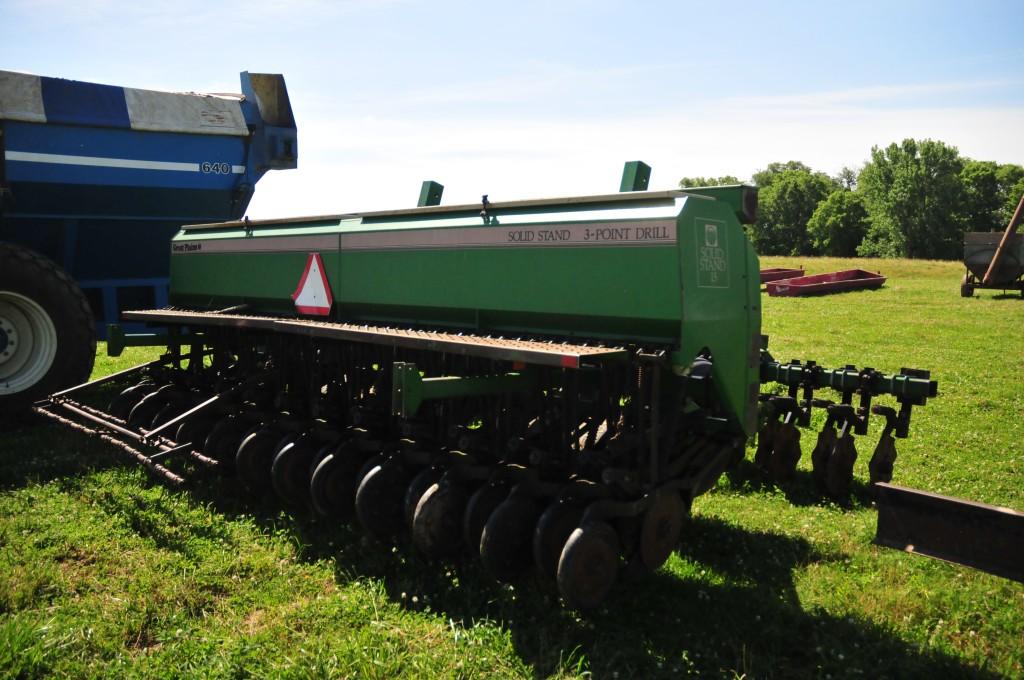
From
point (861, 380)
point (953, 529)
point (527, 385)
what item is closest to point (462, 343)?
point (527, 385)

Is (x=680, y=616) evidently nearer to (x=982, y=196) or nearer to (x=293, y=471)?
(x=293, y=471)

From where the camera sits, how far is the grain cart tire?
7672 millimetres

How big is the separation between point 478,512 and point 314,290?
2713 millimetres

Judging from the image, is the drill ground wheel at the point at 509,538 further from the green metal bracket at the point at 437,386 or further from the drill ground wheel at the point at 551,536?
the green metal bracket at the point at 437,386

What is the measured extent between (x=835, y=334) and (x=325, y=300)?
1126 centimetres

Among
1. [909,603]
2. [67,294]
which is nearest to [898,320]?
[909,603]

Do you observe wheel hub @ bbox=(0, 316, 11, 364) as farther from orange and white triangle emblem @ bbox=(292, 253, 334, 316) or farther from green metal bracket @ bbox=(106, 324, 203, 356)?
orange and white triangle emblem @ bbox=(292, 253, 334, 316)

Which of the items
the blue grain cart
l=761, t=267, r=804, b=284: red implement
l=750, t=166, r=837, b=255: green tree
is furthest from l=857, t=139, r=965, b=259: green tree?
the blue grain cart

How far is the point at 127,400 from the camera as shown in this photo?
7867 millimetres

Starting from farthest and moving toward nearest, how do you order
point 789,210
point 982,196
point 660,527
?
1. point 789,210
2. point 982,196
3. point 660,527

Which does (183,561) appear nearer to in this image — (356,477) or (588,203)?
(356,477)

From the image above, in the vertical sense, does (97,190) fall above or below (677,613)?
above

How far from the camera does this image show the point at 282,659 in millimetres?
3900

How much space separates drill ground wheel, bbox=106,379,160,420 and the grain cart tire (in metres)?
0.46
